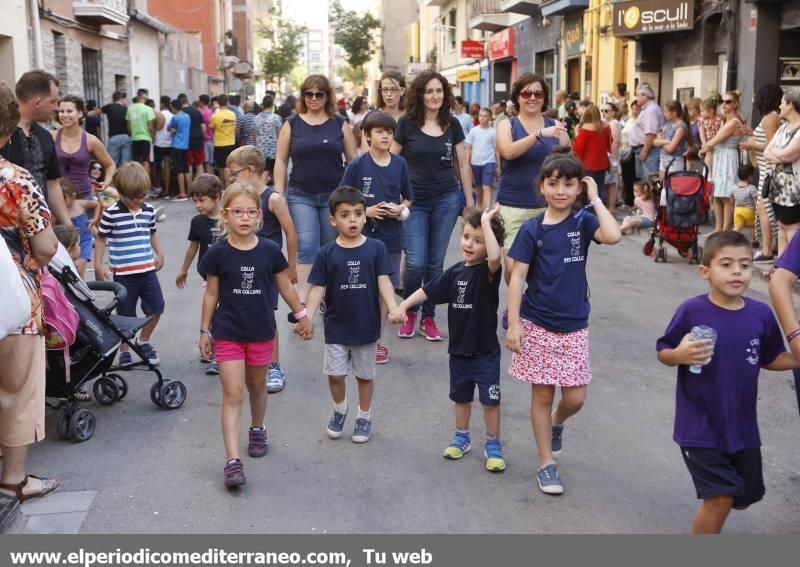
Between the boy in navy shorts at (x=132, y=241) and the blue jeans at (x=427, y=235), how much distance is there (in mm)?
1902

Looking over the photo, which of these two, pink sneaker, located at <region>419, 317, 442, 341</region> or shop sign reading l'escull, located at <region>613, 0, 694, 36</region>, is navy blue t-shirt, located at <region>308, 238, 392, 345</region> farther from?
shop sign reading l'escull, located at <region>613, 0, 694, 36</region>

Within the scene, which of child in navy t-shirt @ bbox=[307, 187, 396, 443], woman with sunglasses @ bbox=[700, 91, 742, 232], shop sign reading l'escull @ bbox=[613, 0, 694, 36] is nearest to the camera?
child in navy t-shirt @ bbox=[307, 187, 396, 443]

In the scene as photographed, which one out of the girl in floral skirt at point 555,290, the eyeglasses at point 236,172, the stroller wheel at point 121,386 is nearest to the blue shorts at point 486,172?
the eyeglasses at point 236,172

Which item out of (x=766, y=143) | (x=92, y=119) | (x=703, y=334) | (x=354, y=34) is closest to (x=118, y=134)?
(x=92, y=119)

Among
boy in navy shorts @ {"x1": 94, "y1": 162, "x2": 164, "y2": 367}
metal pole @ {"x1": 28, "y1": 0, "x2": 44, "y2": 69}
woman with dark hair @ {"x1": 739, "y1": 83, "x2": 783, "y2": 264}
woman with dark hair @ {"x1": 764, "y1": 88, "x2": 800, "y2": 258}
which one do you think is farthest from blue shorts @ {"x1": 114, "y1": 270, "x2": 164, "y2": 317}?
metal pole @ {"x1": 28, "y1": 0, "x2": 44, "y2": 69}

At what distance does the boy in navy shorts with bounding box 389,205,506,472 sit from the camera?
4.95 metres

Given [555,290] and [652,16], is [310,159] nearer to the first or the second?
[555,290]

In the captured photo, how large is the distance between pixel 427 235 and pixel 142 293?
220 centimetres

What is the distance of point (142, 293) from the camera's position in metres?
6.81

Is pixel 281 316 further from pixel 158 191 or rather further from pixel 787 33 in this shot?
pixel 158 191

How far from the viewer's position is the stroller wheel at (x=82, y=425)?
540 centimetres

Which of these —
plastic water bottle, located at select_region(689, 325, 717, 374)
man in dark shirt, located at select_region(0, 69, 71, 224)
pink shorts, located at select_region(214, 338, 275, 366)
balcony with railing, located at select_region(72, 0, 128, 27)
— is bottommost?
pink shorts, located at select_region(214, 338, 275, 366)

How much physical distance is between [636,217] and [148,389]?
8986 millimetres

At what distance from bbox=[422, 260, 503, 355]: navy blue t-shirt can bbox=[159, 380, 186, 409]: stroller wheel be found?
1.95 metres
